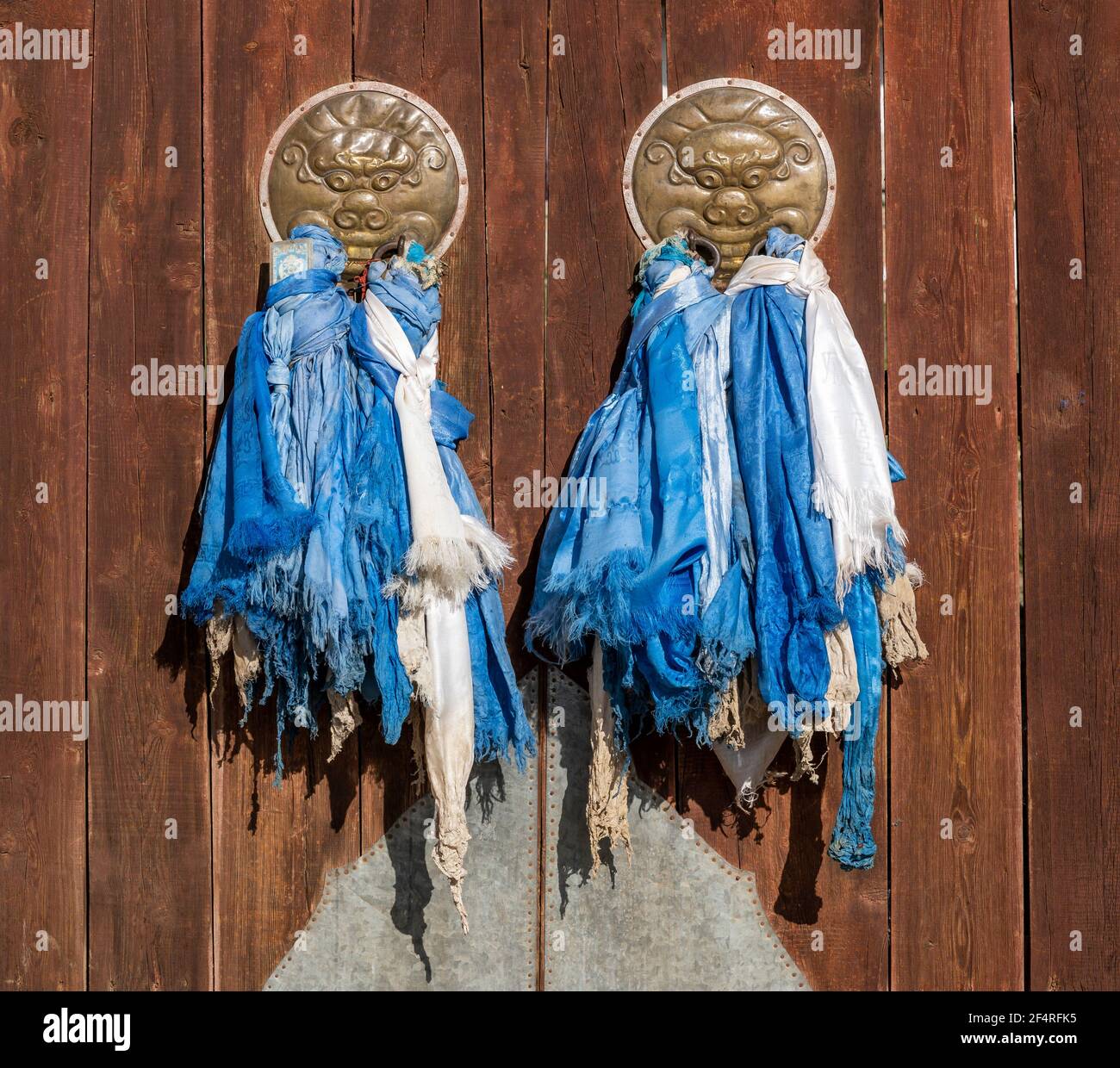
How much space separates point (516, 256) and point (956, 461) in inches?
41.3

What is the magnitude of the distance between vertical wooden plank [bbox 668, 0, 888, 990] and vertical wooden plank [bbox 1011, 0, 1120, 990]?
0.33 m

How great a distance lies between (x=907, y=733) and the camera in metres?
2.62

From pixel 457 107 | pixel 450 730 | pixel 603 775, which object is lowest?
pixel 603 775

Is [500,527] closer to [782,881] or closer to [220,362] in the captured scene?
[220,362]

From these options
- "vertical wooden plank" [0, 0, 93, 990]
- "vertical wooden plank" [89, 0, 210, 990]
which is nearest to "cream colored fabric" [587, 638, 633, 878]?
"vertical wooden plank" [89, 0, 210, 990]

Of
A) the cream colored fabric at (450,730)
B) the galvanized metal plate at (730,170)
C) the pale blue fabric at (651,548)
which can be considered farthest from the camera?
the galvanized metal plate at (730,170)

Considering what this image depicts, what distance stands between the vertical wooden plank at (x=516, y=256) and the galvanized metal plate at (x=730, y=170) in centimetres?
23

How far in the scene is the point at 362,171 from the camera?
259 cm

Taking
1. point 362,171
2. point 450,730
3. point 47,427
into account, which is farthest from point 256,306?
point 450,730

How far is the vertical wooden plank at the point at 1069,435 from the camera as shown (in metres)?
2.62

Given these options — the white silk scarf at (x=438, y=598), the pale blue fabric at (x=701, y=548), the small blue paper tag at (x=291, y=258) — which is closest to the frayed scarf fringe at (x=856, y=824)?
the pale blue fabric at (x=701, y=548)

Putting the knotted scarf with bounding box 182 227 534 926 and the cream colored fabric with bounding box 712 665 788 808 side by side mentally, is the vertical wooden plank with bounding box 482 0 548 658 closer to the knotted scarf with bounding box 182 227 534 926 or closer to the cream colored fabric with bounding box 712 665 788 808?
the knotted scarf with bounding box 182 227 534 926

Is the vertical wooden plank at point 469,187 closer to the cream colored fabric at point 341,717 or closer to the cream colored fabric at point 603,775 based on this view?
the cream colored fabric at point 341,717

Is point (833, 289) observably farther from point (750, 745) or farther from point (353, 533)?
point (353, 533)
